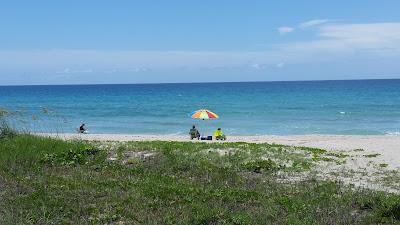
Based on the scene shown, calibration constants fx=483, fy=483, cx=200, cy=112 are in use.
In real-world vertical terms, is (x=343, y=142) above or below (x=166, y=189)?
below

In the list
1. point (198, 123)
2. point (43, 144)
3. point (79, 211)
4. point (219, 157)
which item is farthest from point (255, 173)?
point (198, 123)

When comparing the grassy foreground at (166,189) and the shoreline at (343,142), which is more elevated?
the grassy foreground at (166,189)

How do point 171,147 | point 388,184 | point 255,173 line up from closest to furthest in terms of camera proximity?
point 388,184, point 255,173, point 171,147

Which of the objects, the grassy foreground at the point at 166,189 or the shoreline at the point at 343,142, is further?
the shoreline at the point at 343,142

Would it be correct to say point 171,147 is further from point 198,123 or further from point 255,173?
point 198,123

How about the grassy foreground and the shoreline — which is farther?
Answer: the shoreline

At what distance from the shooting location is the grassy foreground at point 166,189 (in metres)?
8.53

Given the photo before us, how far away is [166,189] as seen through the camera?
1023 cm

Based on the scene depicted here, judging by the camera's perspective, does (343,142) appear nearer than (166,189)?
No

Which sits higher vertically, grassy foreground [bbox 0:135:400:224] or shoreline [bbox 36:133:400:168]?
grassy foreground [bbox 0:135:400:224]

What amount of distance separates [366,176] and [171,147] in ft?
21.2

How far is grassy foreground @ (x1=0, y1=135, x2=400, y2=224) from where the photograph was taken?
28.0 feet

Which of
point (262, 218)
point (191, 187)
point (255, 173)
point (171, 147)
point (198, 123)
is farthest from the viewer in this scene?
point (198, 123)

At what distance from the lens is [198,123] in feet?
152
